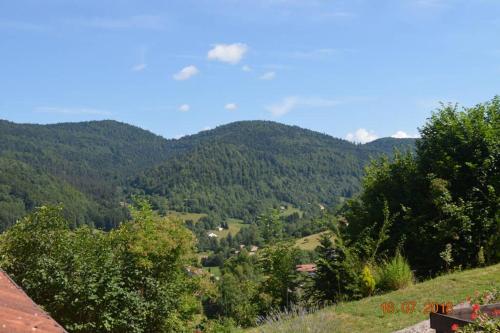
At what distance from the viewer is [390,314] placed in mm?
9711

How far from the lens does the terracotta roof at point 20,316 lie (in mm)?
1741

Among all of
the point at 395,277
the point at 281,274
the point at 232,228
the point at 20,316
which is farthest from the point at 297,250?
the point at 232,228

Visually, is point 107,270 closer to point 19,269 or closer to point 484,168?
point 19,269

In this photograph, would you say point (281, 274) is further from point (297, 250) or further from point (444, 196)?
point (444, 196)

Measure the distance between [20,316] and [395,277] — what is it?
11.5m

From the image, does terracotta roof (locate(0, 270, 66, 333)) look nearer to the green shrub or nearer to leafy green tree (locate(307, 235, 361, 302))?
the green shrub

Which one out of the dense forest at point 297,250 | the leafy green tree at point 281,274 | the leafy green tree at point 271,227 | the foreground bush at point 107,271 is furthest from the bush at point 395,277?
the foreground bush at point 107,271

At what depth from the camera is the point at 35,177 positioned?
15475cm

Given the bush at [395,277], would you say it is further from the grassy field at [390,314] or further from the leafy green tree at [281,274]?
the leafy green tree at [281,274]

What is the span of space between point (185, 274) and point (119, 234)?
2.74 meters

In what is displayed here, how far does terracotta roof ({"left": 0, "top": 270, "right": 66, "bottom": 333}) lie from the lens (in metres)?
1.74

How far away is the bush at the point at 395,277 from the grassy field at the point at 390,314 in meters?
0.37

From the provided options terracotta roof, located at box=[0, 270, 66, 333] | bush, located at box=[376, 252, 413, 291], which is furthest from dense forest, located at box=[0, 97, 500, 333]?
terracotta roof, located at box=[0, 270, 66, 333]

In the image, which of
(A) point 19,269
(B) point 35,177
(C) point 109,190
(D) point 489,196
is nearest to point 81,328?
(A) point 19,269
